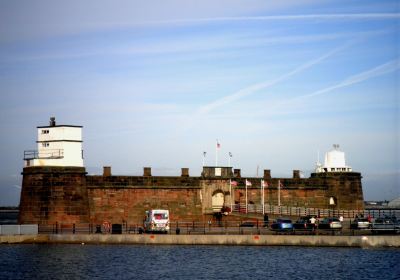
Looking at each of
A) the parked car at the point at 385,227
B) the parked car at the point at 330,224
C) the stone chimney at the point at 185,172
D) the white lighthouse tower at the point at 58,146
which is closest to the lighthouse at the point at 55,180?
the white lighthouse tower at the point at 58,146

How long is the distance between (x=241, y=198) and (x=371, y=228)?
19557 millimetres

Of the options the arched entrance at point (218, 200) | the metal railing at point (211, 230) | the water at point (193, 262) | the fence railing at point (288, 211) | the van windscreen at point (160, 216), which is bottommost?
the water at point (193, 262)

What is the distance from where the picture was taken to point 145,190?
83.9 m

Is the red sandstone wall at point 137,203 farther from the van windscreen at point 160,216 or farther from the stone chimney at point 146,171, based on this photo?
the van windscreen at point 160,216

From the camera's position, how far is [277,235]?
69.1 m

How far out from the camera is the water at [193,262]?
2238 inches

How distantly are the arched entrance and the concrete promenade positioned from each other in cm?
1741

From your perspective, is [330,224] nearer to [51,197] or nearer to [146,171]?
[146,171]

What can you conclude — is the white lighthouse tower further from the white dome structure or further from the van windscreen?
the white dome structure

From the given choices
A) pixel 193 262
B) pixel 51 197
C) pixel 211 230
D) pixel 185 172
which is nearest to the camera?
pixel 193 262

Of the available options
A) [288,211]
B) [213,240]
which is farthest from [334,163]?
[213,240]

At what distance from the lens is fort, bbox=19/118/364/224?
256ft

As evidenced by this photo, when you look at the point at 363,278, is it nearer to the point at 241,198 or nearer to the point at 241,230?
the point at 241,230

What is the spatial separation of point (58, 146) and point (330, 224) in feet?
86.0
